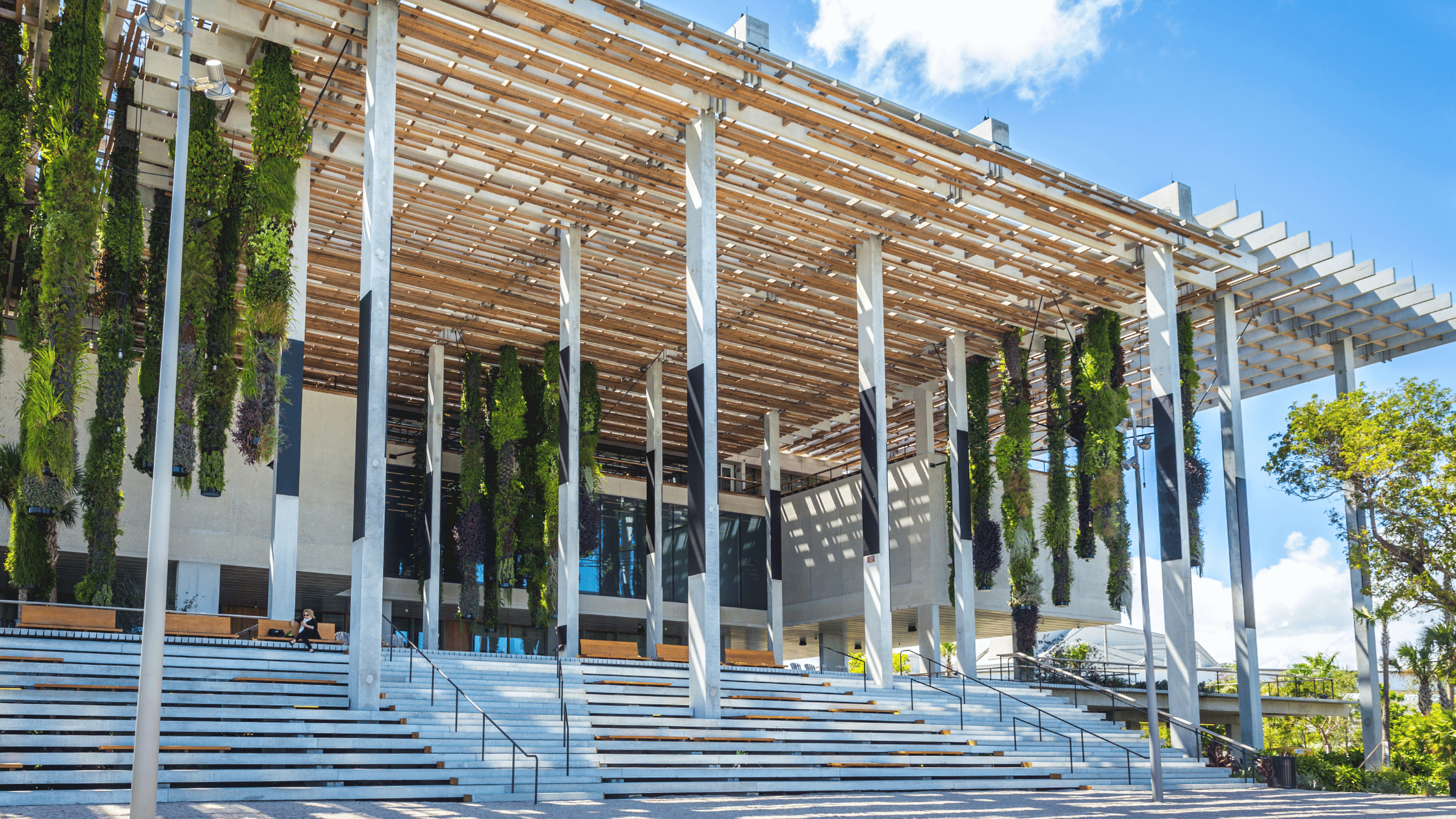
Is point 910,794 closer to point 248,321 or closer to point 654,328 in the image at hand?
point 248,321

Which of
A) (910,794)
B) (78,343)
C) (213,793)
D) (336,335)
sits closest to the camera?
(213,793)

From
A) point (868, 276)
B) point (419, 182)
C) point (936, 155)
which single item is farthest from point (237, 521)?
point (936, 155)

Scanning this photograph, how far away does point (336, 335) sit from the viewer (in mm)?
28453

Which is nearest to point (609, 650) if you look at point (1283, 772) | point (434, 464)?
point (434, 464)

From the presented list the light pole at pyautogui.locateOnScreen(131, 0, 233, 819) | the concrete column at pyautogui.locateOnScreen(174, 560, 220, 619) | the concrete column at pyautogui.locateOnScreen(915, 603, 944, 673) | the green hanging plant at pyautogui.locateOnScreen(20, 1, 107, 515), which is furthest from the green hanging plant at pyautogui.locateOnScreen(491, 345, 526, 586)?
the light pole at pyautogui.locateOnScreen(131, 0, 233, 819)

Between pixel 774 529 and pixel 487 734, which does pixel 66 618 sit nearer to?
pixel 487 734

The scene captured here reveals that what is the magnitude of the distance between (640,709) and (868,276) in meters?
10.4

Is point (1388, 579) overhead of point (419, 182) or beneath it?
beneath

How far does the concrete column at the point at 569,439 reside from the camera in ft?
76.7

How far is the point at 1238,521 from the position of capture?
26328 mm

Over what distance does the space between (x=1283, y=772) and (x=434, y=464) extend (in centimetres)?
1926

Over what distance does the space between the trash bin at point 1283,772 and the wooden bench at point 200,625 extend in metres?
18.2

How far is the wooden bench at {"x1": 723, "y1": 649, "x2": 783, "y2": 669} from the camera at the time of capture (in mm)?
26641

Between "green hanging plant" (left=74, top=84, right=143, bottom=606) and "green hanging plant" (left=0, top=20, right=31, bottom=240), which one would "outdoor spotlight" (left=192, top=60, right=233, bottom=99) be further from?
"green hanging plant" (left=74, top=84, right=143, bottom=606)
